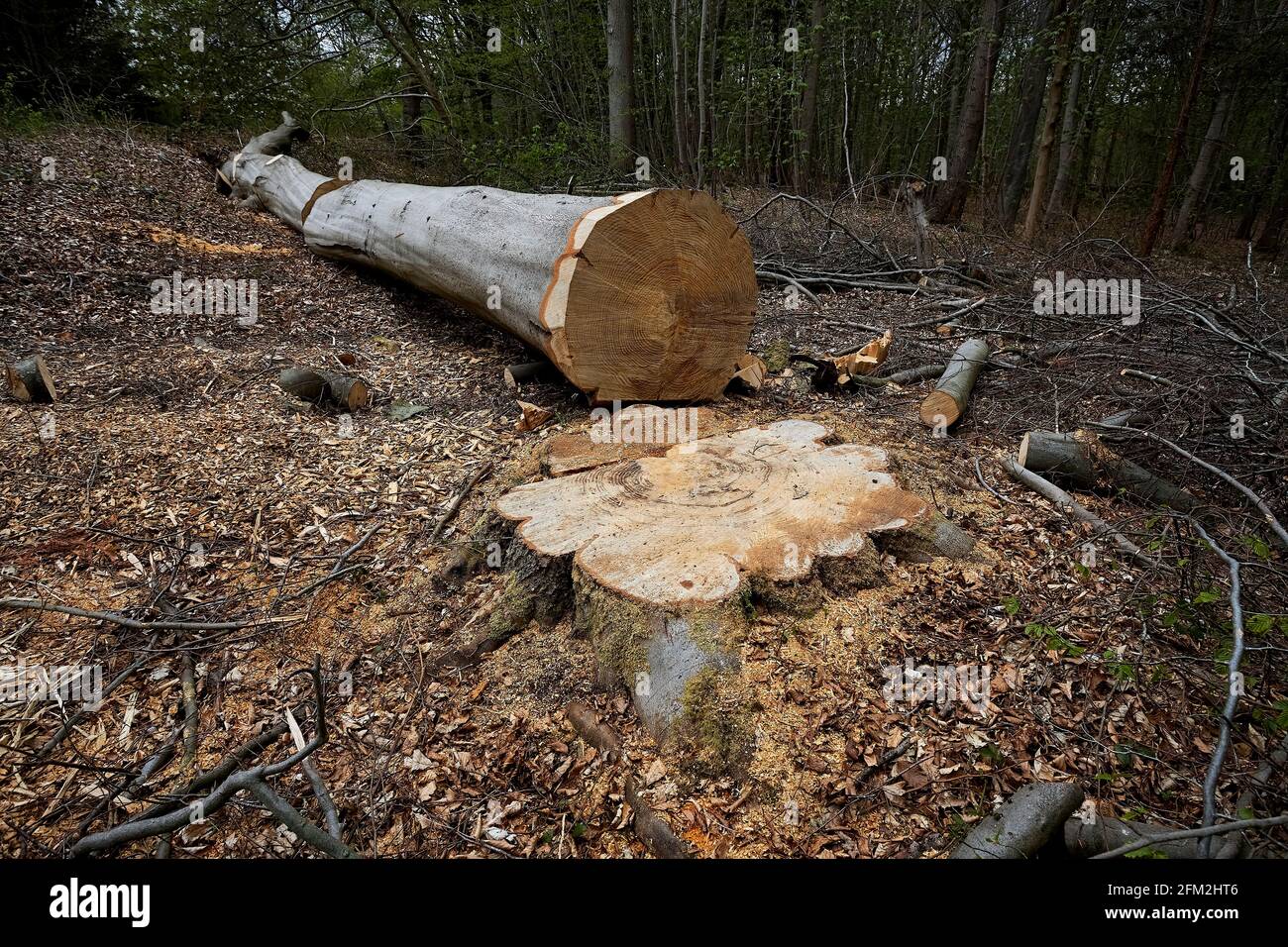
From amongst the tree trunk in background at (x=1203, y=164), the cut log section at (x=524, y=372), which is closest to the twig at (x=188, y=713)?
the cut log section at (x=524, y=372)

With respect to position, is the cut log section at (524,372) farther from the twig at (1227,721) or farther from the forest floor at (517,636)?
the twig at (1227,721)

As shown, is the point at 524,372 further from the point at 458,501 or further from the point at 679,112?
the point at 679,112

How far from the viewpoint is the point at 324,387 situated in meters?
3.71

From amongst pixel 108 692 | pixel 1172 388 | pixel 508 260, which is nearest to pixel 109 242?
pixel 508 260

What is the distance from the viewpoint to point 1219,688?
1.81 m

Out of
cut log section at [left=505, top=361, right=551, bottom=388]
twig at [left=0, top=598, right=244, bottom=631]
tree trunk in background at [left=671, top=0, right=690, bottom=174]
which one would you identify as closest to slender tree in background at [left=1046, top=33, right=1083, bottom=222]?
tree trunk in background at [left=671, top=0, right=690, bottom=174]

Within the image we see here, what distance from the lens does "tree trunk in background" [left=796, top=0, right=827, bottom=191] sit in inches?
391

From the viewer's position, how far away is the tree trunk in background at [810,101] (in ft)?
32.6

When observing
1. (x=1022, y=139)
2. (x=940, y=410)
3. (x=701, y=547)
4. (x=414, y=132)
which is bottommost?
(x=701, y=547)

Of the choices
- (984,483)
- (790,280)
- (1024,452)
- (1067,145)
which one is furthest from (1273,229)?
(984,483)

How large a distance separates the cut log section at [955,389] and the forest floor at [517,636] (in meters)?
0.14

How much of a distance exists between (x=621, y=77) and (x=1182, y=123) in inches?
273

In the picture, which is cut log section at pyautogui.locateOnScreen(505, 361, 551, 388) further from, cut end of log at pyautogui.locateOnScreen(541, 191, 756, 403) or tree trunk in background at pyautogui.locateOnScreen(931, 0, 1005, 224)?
tree trunk in background at pyautogui.locateOnScreen(931, 0, 1005, 224)

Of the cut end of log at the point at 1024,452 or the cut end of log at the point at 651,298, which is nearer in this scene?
the cut end of log at the point at 1024,452
